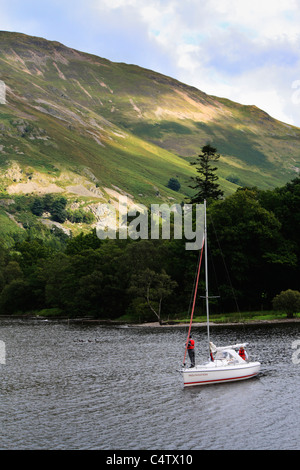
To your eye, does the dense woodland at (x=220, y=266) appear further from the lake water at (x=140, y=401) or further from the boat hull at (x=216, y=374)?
the boat hull at (x=216, y=374)

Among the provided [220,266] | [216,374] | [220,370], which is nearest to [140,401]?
[216,374]

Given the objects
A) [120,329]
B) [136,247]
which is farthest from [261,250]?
[120,329]

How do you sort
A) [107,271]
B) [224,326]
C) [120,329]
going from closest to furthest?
[224,326], [120,329], [107,271]

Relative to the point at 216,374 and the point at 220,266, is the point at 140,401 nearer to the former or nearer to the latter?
the point at 216,374

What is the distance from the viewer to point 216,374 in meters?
50.9

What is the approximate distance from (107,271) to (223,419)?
333 ft

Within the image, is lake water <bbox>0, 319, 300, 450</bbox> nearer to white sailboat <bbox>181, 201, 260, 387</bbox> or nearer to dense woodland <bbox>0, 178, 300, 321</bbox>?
white sailboat <bbox>181, 201, 260, 387</bbox>

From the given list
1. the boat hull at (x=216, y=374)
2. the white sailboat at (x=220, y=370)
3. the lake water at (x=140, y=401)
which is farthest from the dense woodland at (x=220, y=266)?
the boat hull at (x=216, y=374)

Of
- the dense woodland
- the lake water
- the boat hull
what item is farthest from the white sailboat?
the dense woodland

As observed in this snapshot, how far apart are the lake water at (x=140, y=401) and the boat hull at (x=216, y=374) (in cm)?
74

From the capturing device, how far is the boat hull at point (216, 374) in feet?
165

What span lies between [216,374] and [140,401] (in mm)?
8773
